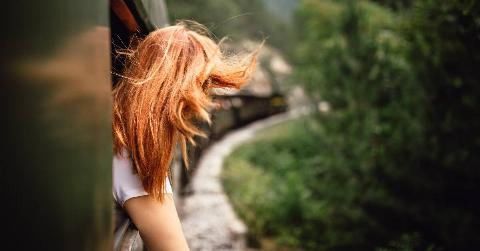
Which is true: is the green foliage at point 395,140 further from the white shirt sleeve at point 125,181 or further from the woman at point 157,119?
the white shirt sleeve at point 125,181

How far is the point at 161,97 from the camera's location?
4.72 ft

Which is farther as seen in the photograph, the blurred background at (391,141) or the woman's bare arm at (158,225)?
the blurred background at (391,141)

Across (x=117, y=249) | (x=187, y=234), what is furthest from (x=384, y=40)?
(x=117, y=249)

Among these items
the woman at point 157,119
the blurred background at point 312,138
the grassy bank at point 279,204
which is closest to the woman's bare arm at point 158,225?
the woman at point 157,119

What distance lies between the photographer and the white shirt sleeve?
1372mm

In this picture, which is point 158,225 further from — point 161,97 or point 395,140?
point 395,140

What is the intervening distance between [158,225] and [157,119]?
324mm

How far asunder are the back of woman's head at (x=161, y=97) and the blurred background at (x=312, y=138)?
218mm

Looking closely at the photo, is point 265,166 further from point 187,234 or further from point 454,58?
point 454,58

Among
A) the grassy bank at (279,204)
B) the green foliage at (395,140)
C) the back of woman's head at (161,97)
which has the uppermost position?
the back of woman's head at (161,97)

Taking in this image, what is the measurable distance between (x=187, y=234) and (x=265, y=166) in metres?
9.52

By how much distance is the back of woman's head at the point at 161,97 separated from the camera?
1.39 metres

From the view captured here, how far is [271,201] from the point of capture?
8727mm

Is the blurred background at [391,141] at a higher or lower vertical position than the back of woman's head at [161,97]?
lower
